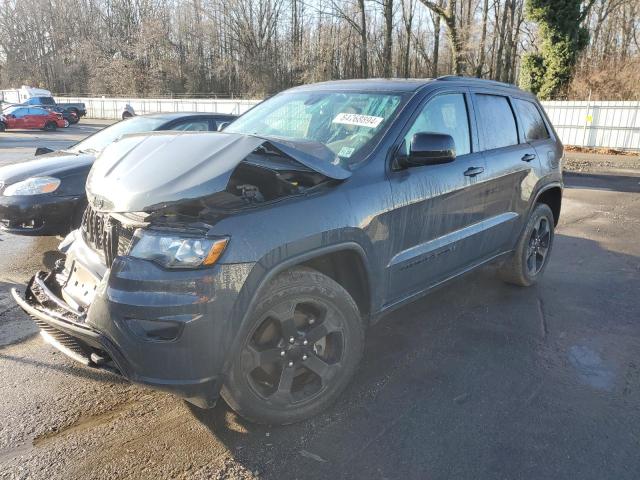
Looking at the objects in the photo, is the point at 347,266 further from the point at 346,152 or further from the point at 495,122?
the point at 495,122

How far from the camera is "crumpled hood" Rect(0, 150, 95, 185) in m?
5.54

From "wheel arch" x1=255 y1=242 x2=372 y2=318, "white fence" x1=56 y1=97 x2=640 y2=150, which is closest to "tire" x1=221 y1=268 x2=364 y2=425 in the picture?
"wheel arch" x1=255 y1=242 x2=372 y2=318

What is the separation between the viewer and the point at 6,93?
143ft

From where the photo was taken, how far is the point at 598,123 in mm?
19391

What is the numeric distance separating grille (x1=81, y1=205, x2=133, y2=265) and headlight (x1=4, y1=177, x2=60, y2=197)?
9.24ft

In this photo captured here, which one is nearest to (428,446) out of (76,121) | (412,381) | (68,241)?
(412,381)

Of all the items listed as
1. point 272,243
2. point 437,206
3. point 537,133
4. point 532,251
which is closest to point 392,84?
point 437,206

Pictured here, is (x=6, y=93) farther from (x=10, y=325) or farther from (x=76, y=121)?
(x=10, y=325)

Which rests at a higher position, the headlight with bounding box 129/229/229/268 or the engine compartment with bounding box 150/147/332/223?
the engine compartment with bounding box 150/147/332/223

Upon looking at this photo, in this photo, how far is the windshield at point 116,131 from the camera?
6411 millimetres

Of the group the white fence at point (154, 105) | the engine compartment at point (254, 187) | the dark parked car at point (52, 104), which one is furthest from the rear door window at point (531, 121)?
the dark parked car at point (52, 104)

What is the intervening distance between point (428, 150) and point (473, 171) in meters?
0.91

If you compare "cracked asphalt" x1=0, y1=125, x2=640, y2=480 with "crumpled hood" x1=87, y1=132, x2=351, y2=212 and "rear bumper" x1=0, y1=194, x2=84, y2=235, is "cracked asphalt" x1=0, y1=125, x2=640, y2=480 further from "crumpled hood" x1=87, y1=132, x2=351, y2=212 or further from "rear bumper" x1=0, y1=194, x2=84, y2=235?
"crumpled hood" x1=87, y1=132, x2=351, y2=212

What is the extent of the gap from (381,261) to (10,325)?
3.11 metres
